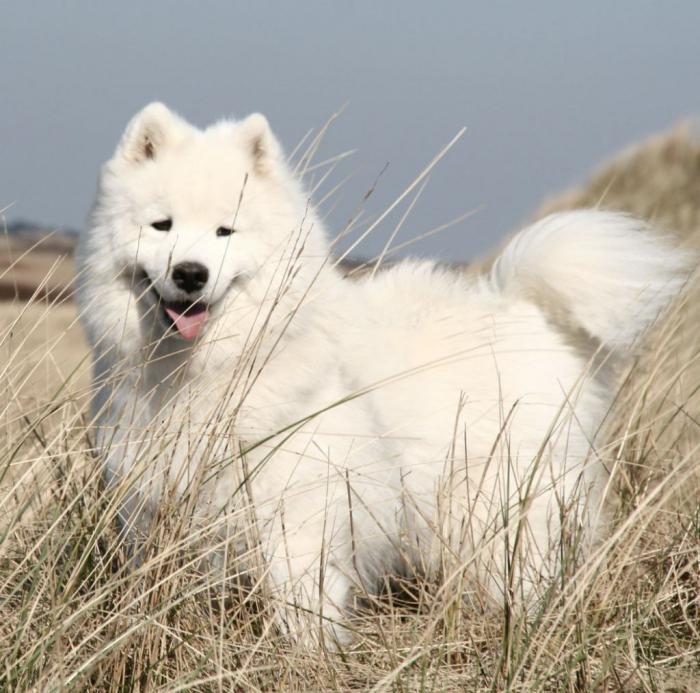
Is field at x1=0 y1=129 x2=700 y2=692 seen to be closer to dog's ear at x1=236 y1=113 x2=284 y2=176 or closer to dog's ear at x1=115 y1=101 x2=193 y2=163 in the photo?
dog's ear at x1=115 y1=101 x2=193 y2=163

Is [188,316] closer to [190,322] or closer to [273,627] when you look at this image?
[190,322]

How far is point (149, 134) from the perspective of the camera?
136 inches

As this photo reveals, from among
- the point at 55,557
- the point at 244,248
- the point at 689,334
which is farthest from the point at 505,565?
the point at 689,334

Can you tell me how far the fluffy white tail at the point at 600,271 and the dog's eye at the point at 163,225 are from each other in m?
1.51

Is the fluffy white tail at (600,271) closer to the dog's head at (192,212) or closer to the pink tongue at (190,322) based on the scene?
the dog's head at (192,212)

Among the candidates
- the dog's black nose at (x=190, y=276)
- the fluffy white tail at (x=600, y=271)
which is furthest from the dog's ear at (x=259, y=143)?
the fluffy white tail at (x=600, y=271)

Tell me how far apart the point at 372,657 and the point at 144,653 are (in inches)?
22.8

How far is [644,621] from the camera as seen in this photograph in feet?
8.45

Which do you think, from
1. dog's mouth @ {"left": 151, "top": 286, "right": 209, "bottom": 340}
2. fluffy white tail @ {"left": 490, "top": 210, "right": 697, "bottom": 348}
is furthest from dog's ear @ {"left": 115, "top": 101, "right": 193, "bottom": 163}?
fluffy white tail @ {"left": 490, "top": 210, "right": 697, "bottom": 348}

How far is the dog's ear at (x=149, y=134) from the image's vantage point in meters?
3.43

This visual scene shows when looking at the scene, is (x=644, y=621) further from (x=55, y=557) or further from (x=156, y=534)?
(x=55, y=557)

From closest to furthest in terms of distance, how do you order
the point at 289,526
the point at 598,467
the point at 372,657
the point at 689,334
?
the point at 372,657
the point at 289,526
the point at 598,467
the point at 689,334

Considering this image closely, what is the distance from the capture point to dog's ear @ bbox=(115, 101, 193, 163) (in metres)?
3.43

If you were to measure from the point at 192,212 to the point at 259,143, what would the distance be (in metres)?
0.38
